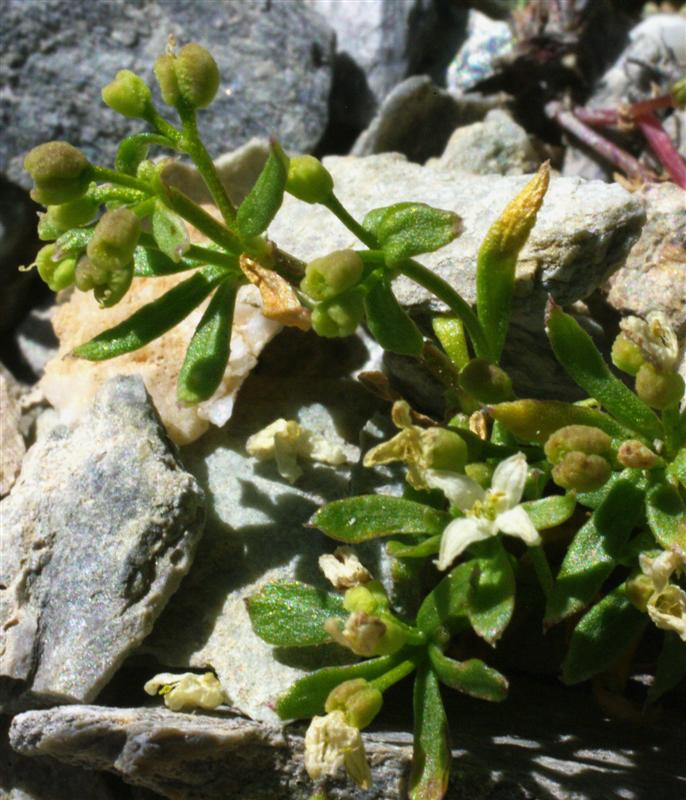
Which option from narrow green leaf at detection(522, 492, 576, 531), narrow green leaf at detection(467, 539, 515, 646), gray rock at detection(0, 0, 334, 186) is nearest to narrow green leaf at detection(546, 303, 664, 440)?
narrow green leaf at detection(522, 492, 576, 531)

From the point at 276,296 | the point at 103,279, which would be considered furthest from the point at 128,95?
the point at 276,296

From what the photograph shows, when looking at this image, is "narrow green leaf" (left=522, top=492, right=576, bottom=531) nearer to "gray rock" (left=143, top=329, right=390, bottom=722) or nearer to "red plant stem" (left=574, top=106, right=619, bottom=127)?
"gray rock" (left=143, top=329, right=390, bottom=722)

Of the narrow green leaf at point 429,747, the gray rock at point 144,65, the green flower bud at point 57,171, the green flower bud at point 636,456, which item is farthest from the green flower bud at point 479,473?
the gray rock at point 144,65

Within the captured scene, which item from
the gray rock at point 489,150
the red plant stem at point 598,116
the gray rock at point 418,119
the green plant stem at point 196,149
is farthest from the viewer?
the red plant stem at point 598,116

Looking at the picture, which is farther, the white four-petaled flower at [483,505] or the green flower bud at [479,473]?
the green flower bud at [479,473]

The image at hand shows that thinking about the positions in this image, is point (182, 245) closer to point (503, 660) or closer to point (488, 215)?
point (488, 215)

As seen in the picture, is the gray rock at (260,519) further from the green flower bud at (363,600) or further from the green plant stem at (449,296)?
the green plant stem at (449,296)
